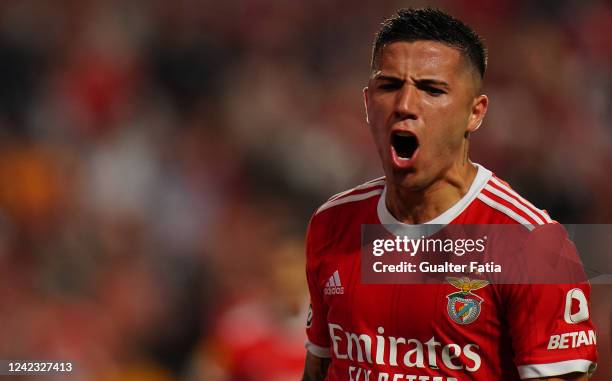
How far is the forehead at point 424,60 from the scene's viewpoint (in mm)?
2299

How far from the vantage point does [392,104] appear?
2336 mm

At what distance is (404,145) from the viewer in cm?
240

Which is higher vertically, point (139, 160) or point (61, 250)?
point (139, 160)

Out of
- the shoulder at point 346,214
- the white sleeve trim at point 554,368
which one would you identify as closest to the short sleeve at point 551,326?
the white sleeve trim at point 554,368

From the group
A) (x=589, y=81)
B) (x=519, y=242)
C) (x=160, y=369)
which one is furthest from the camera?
(x=589, y=81)

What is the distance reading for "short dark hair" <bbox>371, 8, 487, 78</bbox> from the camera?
233 centimetres

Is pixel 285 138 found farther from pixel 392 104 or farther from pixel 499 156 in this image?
pixel 392 104

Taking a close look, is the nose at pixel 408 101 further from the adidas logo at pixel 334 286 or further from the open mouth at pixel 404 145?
the adidas logo at pixel 334 286

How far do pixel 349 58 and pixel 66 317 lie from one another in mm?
2312

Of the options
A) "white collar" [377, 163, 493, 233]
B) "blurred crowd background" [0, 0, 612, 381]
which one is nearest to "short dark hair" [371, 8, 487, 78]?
"white collar" [377, 163, 493, 233]

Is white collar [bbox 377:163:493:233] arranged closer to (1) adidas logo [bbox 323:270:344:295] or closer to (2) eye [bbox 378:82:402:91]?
(1) adidas logo [bbox 323:270:344:295]

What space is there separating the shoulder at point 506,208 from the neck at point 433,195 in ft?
0.20

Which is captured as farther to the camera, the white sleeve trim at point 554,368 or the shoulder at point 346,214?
the shoulder at point 346,214

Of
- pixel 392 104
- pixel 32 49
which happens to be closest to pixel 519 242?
pixel 392 104
